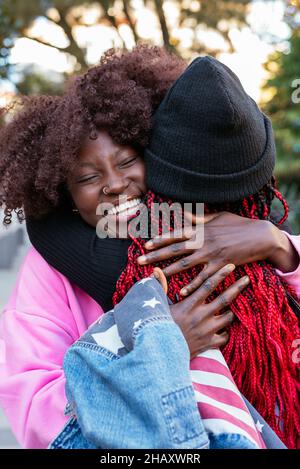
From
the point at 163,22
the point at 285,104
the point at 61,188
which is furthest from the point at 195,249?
the point at 163,22

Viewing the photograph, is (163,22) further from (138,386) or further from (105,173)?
(138,386)

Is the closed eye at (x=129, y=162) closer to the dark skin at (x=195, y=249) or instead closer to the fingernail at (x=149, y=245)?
the dark skin at (x=195, y=249)

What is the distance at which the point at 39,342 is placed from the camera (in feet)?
6.48

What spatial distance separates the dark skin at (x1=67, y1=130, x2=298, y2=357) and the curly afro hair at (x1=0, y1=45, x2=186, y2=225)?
6 centimetres

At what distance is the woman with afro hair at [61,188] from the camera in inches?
74.4

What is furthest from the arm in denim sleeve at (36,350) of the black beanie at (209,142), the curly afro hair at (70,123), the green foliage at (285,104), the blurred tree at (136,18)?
the blurred tree at (136,18)

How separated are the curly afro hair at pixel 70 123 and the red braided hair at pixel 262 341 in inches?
15.4

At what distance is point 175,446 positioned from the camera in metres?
1.43

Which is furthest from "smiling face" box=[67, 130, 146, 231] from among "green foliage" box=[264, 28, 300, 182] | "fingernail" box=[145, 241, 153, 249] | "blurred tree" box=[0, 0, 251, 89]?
"blurred tree" box=[0, 0, 251, 89]

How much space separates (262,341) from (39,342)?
714 mm
